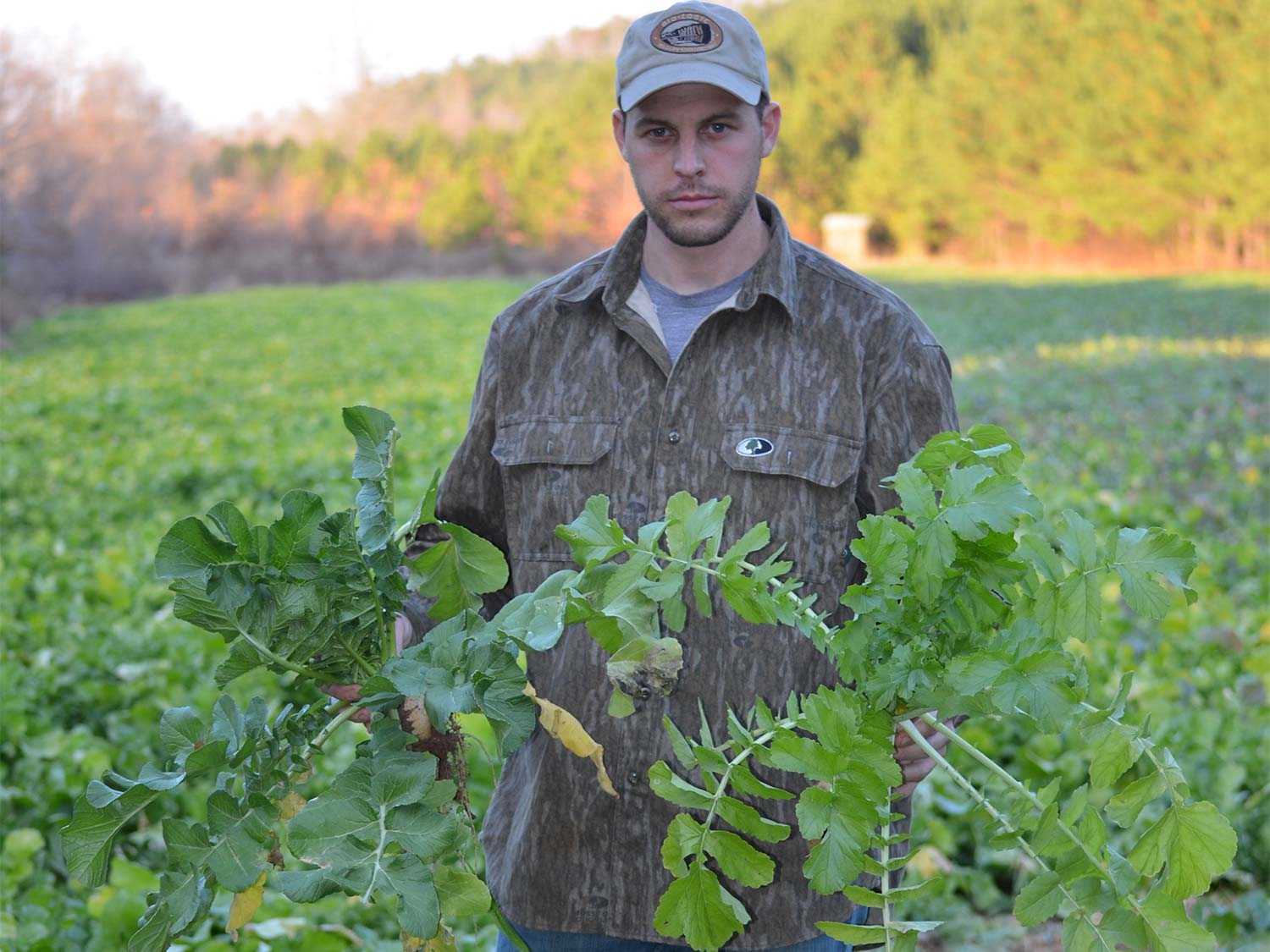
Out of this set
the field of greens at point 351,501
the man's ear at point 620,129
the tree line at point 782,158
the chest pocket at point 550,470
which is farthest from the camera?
the tree line at point 782,158

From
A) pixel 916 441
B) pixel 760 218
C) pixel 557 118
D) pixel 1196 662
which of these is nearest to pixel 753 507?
pixel 916 441

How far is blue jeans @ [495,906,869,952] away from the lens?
237 cm

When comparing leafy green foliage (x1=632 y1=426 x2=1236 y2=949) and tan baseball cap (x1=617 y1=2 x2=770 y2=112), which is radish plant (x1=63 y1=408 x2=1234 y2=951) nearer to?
leafy green foliage (x1=632 y1=426 x2=1236 y2=949)

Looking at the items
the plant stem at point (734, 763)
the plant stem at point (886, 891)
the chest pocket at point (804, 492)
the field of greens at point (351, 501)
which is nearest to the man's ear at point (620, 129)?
the chest pocket at point (804, 492)

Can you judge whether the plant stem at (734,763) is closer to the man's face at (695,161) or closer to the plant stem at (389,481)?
the plant stem at (389,481)

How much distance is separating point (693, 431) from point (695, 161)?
505mm

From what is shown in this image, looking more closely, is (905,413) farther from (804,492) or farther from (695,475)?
(695,475)

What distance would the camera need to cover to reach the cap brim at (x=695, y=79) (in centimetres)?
237

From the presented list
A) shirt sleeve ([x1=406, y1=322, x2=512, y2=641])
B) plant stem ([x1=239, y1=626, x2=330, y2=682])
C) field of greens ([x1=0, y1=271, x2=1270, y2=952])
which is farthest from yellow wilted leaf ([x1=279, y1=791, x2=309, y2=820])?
field of greens ([x1=0, y1=271, x2=1270, y2=952])

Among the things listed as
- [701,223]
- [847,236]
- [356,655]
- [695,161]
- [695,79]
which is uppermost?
[695,79]

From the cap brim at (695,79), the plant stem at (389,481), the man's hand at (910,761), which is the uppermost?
the cap brim at (695,79)

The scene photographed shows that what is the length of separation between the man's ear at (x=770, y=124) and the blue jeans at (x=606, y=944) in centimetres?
151

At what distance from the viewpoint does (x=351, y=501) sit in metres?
9.25

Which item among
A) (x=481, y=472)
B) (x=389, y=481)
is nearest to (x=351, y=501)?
(x=481, y=472)
